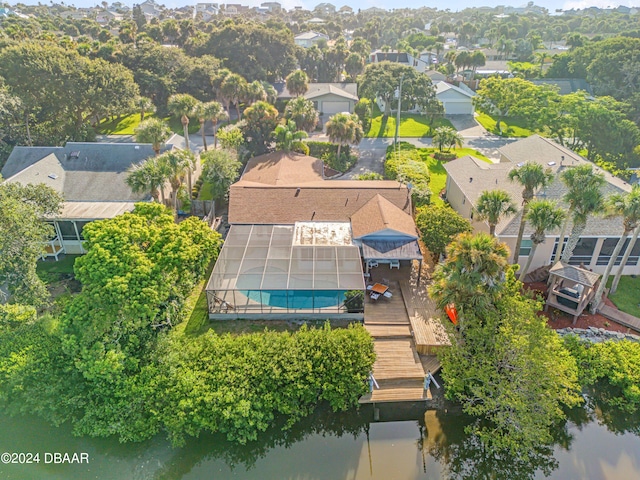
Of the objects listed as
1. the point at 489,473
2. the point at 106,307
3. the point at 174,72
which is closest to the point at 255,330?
the point at 106,307

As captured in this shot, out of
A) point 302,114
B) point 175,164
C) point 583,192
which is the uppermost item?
point 583,192

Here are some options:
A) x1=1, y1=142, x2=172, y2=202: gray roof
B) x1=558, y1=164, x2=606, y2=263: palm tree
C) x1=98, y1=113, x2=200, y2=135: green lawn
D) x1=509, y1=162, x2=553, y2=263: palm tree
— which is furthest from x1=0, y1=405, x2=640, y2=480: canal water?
x1=98, y1=113, x2=200, y2=135: green lawn

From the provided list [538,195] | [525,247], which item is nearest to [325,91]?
[538,195]

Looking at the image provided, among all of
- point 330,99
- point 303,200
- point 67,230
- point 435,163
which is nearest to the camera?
point 67,230

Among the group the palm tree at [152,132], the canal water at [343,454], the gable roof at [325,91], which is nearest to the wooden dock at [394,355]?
the canal water at [343,454]

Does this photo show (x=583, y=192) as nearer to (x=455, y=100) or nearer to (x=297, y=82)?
(x=297, y=82)

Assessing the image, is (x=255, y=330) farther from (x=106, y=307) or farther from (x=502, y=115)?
(x=502, y=115)
